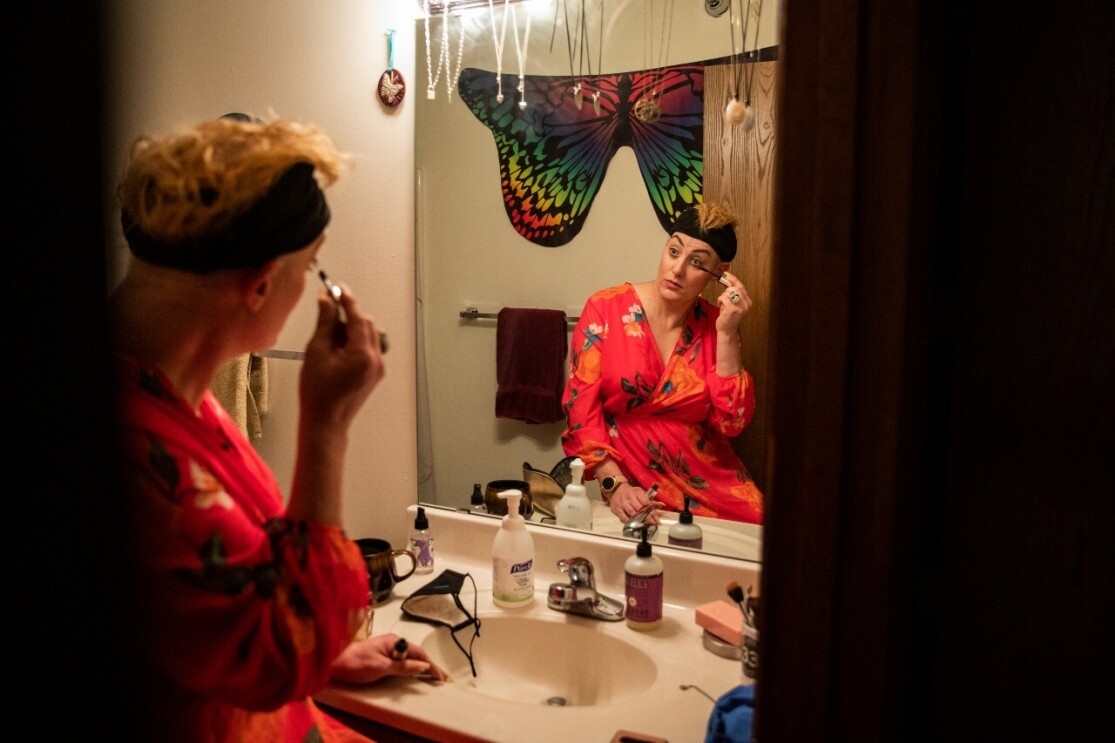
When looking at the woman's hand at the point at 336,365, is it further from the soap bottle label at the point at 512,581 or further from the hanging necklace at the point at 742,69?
the hanging necklace at the point at 742,69

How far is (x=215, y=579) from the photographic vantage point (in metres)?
0.50

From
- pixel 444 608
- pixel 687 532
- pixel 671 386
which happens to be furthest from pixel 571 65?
pixel 444 608

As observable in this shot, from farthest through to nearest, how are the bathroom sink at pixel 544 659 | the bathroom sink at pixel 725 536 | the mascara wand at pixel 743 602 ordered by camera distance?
the bathroom sink at pixel 725 536, the bathroom sink at pixel 544 659, the mascara wand at pixel 743 602

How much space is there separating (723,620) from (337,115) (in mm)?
1016

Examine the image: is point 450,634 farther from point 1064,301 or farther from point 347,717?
point 1064,301

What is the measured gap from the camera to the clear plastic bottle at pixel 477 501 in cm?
138

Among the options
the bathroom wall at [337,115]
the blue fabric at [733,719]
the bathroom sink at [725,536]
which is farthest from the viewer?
the bathroom sink at [725,536]

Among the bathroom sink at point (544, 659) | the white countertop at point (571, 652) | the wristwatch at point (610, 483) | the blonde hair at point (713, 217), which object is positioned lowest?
the bathroom sink at point (544, 659)

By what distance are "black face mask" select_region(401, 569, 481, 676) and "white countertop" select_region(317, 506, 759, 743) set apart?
14mm

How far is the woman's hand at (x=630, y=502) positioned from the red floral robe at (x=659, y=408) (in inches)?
0.7

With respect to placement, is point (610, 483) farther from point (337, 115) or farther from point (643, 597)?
point (337, 115)

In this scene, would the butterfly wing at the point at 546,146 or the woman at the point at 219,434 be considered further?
the butterfly wing at the point at 546,146

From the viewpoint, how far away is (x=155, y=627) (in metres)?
0.49

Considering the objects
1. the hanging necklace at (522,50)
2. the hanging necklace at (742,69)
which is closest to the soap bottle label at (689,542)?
the hanging necklace at (742,69)
